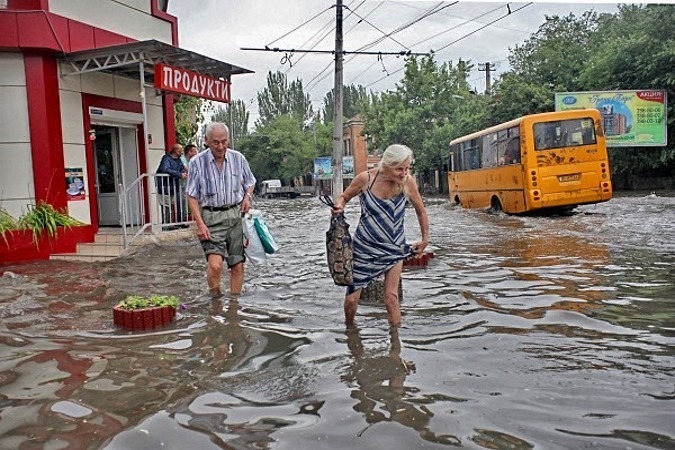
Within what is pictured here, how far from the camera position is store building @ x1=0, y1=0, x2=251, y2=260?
10734 mm

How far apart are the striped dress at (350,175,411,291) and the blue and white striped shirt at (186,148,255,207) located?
192 centimetres

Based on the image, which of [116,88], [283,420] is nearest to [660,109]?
[116,88]

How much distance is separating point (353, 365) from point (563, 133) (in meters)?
13.8

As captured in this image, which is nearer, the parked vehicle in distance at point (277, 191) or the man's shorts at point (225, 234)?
the man's shorts at point (225, 234)

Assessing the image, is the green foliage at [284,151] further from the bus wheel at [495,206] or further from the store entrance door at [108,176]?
the store entrance door at [108,176]

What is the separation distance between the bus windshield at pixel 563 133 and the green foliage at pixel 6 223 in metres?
12.2

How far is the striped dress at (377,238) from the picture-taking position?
5094 millimetres

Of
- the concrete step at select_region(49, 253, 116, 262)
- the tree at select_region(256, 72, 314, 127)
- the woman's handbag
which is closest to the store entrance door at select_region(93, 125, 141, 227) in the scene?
the concrete step at select_region(49, 253, 116, 262)

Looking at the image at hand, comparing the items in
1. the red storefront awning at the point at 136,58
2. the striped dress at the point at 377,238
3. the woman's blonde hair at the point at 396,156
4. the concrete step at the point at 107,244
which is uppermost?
the red storefront awning at the point at 136,58

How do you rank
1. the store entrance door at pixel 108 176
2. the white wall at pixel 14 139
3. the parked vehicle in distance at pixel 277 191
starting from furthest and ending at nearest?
the parked vehicle in distance at pixel 277 191 < the store entrance door at pixel 108 176 < the white wall at pixel 14 139

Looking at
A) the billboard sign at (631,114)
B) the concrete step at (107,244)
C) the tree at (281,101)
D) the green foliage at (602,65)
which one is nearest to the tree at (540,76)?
the green foliage at (602,65)

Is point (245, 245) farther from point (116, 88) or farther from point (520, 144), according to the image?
point (520, 144)

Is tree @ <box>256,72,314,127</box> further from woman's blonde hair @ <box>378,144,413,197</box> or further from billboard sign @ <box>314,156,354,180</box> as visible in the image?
woman's blonde hair @ <box>378,144,413,197</box>

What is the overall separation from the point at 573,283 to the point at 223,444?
5.31 meters
